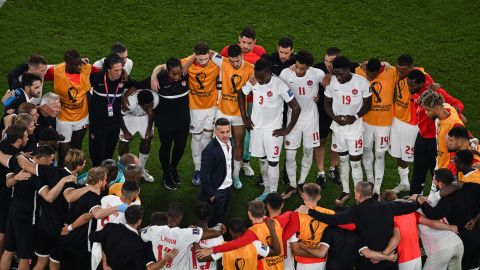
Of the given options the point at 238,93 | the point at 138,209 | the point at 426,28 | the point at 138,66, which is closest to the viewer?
the point at 138,209

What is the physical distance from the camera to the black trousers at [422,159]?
30.0 ft

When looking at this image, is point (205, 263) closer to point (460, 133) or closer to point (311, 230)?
point (311, 230)

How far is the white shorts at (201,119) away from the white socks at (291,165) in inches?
41.0

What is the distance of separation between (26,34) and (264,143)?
18.6 ft

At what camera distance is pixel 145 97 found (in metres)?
9.28

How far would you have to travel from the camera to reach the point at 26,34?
1315 cm

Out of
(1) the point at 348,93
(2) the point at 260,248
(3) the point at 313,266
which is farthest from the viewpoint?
(1) the point at 348,93

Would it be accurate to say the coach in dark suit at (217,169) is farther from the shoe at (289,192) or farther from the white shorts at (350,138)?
the white shorts at (350,138)

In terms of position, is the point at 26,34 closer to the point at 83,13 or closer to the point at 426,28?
the point at 83,13

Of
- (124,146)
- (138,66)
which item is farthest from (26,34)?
(124,146)

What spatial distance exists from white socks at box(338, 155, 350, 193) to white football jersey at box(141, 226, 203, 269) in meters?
2.86

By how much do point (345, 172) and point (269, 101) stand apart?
1368 millimetres

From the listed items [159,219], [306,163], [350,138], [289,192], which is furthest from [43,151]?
[350,138]

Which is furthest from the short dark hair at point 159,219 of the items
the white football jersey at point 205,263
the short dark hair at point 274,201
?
the short dark hair at point 274,201
